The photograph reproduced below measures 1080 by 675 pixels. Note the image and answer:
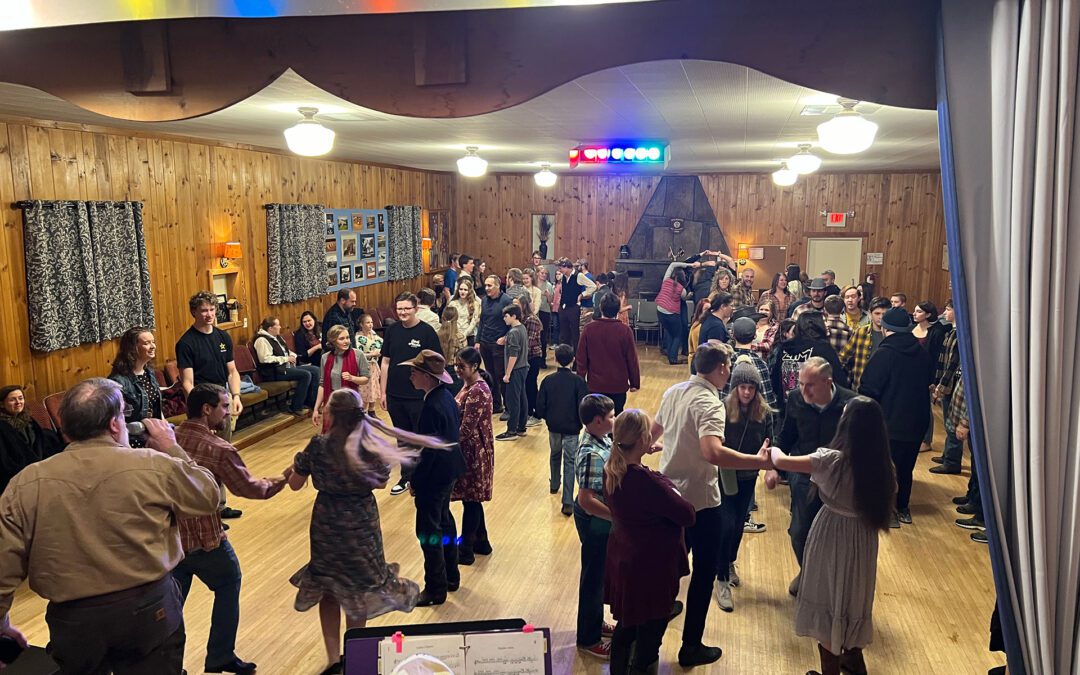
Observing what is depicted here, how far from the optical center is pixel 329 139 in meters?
5.39

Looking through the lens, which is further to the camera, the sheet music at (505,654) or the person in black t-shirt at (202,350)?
the person in black t-shirt at (202,350)

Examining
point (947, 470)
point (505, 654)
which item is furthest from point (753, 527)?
point (505, 654)

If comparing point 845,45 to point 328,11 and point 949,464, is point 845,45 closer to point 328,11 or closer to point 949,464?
point 328,11

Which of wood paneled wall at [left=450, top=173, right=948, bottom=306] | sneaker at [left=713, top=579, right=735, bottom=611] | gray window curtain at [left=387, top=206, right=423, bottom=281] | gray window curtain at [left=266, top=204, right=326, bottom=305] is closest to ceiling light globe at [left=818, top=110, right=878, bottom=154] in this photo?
sneaker at [left=713, top=579, right=735, bottom=611]

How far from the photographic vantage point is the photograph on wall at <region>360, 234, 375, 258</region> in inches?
477

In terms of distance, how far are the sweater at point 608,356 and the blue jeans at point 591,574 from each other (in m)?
2.51

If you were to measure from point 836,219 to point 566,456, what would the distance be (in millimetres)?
10865

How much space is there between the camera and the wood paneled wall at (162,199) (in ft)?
20.1

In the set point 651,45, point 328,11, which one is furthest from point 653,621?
point 328,11

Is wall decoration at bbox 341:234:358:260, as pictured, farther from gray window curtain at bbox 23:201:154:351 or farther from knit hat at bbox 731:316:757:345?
knit hat at bbox 731:316:757:345

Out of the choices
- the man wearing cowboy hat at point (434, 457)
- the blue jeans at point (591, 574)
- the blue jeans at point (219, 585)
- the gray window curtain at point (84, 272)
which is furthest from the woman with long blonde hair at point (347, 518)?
the gray window curtain at point (84, 272)

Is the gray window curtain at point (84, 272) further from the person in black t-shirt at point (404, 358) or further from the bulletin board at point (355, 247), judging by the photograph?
the bulletin board at point (355, 247)

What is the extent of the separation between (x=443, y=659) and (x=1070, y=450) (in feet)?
6.22

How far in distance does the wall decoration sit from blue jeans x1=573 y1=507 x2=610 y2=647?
8.53 metres
